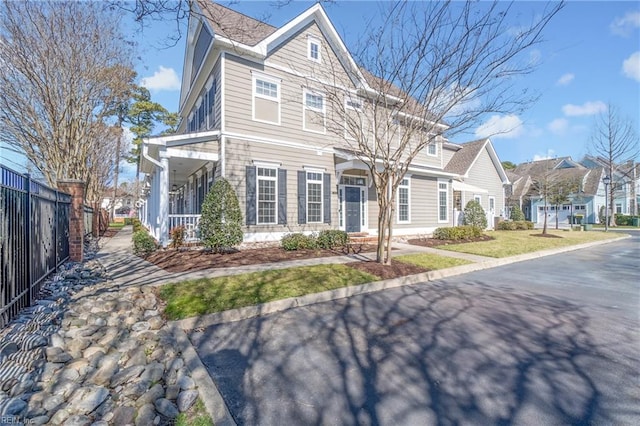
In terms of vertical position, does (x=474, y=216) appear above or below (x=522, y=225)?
above

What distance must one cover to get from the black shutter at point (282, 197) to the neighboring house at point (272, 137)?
1.5 inches

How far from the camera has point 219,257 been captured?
29.0 ft

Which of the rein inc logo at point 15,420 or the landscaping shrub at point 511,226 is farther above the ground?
the landscaping shrub at point 511,226

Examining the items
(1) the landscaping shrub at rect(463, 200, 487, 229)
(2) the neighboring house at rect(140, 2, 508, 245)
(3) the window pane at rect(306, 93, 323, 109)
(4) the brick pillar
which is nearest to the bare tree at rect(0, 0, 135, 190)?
(2) the neighboring house at rect(140, 2, 508, 245)

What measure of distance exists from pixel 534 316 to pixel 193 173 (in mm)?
14844

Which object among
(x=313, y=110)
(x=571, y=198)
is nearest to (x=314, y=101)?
(x=313, y=110)

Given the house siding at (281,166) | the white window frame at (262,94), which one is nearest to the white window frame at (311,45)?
the white window frame at (262,94)

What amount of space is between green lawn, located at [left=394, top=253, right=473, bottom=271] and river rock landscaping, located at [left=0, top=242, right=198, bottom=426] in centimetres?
652

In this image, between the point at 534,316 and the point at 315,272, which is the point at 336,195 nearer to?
the point at 315,272

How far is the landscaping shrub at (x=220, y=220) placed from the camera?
361 inches

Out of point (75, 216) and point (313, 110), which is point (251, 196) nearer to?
point (313, 110)

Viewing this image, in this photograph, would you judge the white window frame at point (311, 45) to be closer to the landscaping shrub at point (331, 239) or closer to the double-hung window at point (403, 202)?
the double-hung window at point (403, 202)

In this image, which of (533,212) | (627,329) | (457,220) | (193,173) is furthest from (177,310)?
(533,212)

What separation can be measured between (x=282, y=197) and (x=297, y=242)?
201 cm
